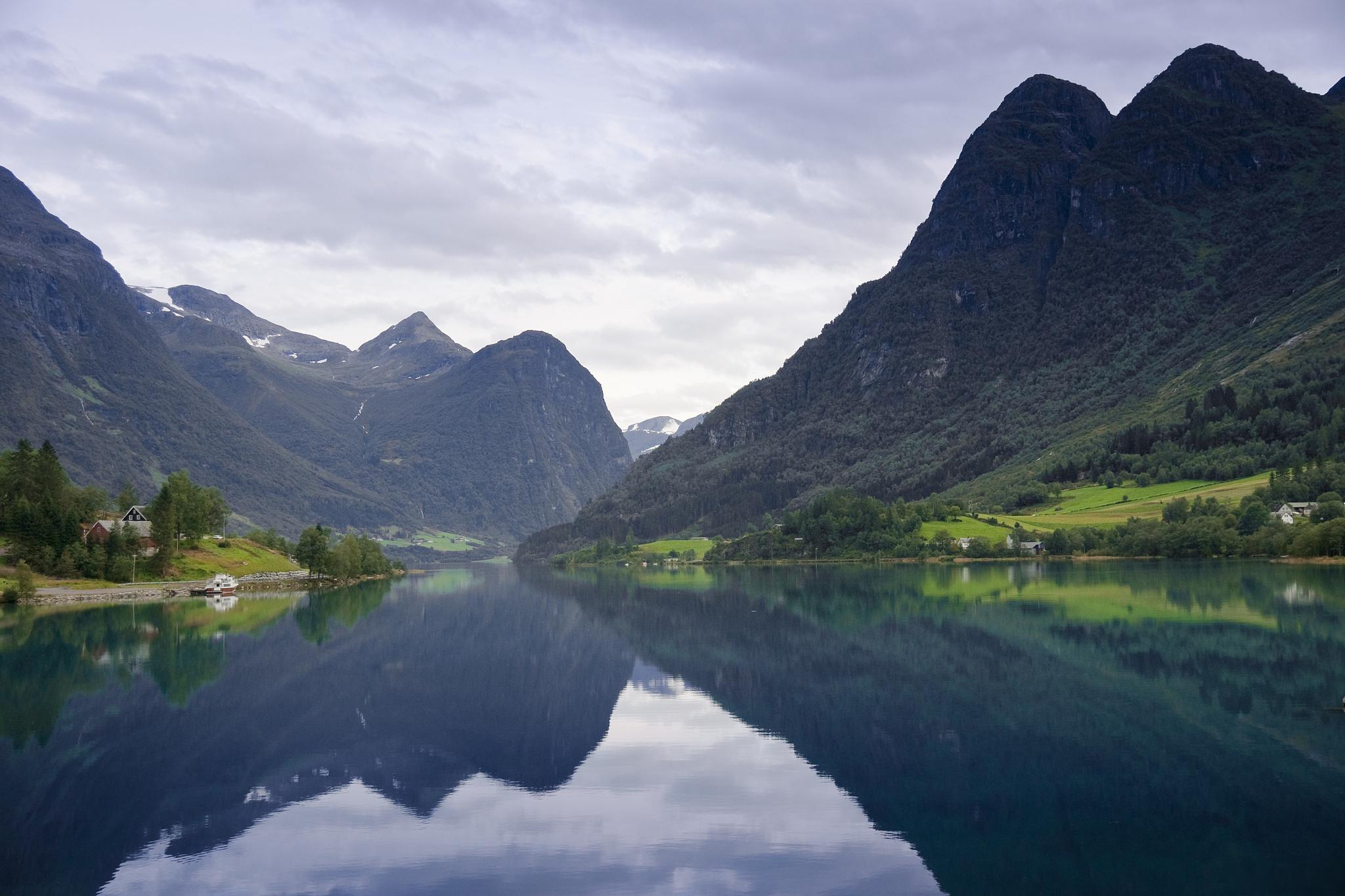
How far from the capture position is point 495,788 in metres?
25.8

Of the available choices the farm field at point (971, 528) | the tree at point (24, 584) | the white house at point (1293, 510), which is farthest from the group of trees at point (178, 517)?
the white house at point (1293, 510)

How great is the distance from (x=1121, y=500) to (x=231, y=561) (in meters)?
127

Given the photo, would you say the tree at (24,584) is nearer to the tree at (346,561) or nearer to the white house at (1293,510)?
the tree at (346,561)

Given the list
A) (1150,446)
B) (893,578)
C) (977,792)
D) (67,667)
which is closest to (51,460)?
(67,667)

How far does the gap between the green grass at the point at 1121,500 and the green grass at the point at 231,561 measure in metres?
109

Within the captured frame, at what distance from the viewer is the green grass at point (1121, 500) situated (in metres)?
139

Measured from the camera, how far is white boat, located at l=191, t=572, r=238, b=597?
107 metres

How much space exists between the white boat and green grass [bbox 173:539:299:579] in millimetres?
6066

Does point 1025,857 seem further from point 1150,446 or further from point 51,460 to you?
point 1150,446

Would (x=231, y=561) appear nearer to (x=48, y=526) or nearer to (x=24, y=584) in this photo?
(x=48, y=526)

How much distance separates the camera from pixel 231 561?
127 metres

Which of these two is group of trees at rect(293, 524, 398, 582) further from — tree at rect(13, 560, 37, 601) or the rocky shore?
tree at rect(13, 560, 37, 601)

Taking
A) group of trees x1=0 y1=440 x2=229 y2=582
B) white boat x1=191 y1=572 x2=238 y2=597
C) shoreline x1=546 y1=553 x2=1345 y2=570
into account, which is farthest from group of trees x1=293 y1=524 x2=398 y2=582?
shoreline x1=546 y1=553 x2=1345 y2=570

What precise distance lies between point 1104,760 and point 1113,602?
142 feet
